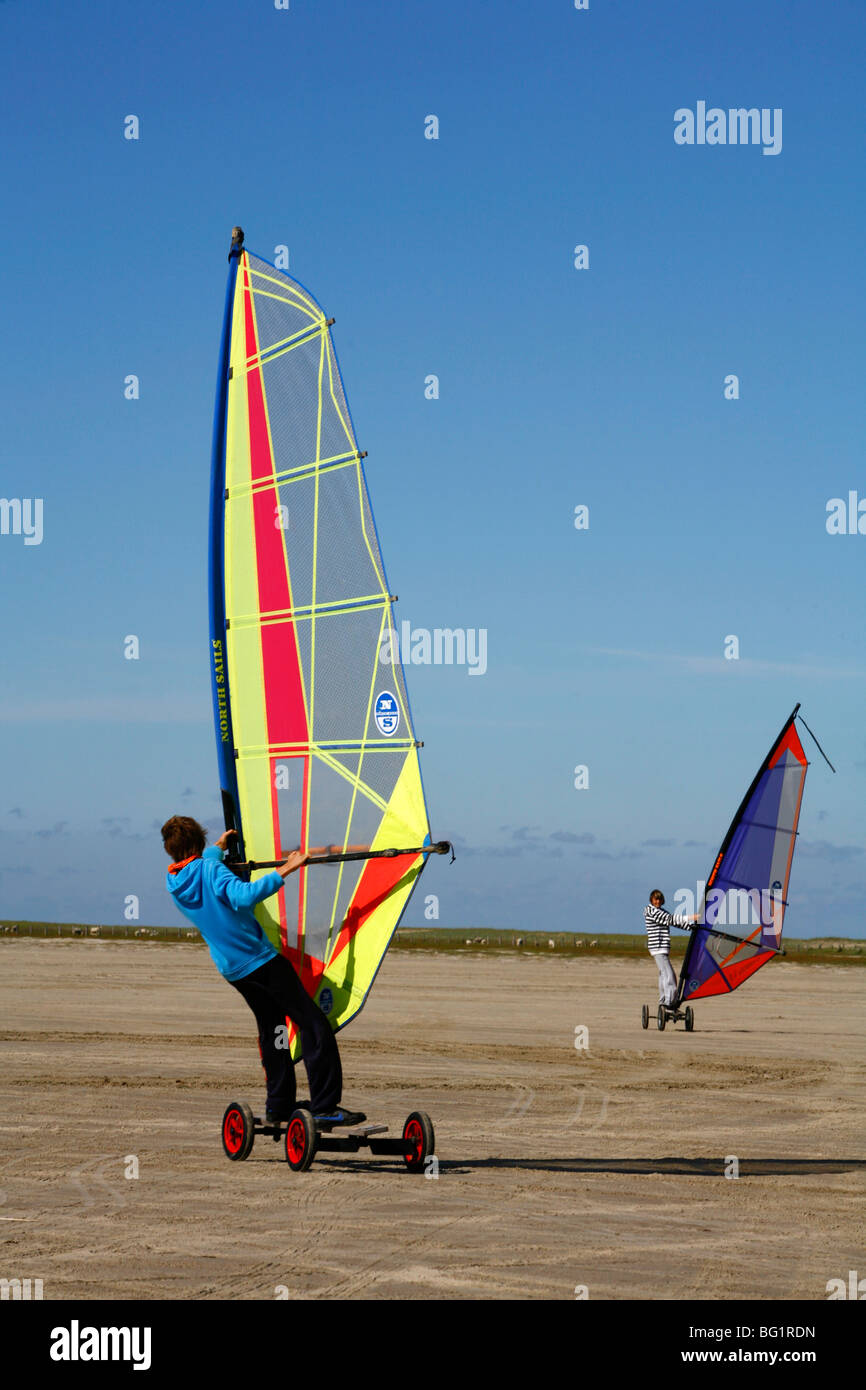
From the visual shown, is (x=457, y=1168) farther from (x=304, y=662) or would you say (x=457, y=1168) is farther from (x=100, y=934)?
(x=100, y=934)

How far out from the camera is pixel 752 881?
17906 mm

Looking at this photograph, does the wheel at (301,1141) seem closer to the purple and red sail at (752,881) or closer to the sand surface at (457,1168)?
the sand surface at (457,1168)

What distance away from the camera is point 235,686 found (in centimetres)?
848

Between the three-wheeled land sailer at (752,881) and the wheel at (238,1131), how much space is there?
10529 mm

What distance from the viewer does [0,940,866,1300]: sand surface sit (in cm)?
544

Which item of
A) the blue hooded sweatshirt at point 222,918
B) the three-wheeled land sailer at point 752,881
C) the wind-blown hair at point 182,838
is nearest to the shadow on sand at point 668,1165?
the blue hooded sweatshirt at point 222,918

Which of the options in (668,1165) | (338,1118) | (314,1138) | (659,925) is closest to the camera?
(314,1138)

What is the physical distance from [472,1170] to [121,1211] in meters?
2.05

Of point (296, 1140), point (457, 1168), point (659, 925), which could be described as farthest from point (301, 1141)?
point (659, 925)

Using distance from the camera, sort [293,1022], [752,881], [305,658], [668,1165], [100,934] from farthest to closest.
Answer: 1. [100,934]
2. [752,881]
3. [305,658]
4. [668,1165]
5. [293,1022]

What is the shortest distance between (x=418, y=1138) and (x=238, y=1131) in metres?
0.99

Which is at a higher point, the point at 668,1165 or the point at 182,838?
the point at 182,838
